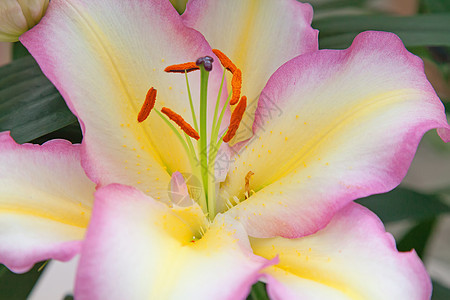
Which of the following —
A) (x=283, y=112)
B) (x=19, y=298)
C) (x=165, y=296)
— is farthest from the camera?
(x=19, y=298)

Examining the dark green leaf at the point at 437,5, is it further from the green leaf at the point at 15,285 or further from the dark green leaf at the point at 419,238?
the green leaf at the point at 15,285

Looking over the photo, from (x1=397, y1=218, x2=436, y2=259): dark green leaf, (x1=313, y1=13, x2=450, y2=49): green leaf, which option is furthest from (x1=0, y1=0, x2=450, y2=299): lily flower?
(x1=397, y1=218, x2=436, y2=259): dark green leaf

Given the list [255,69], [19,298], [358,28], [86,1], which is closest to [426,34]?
[358,28]

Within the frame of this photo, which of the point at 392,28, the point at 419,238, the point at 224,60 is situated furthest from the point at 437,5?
the point at 224,60

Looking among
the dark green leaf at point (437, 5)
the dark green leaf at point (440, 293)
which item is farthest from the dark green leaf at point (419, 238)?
the dark green leaf at point (437, 5)

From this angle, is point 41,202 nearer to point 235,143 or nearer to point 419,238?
point 235,143

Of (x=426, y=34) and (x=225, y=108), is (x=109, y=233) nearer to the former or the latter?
(x=225, y=108)

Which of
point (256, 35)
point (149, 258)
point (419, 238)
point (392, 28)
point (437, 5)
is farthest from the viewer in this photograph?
point (419, 238)
